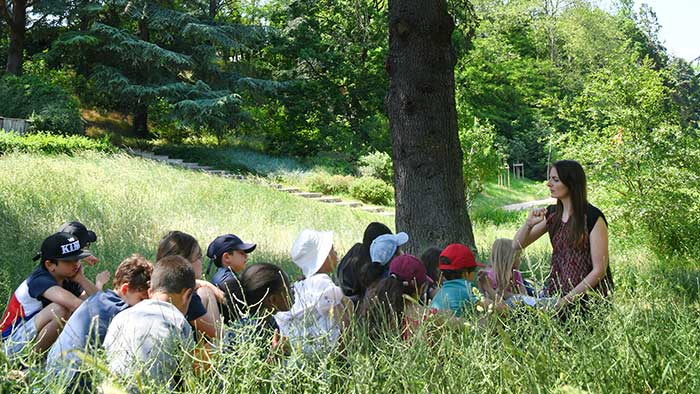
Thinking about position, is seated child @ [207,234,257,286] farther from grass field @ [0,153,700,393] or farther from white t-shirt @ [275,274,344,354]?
grass field @ [0,153,700,393]

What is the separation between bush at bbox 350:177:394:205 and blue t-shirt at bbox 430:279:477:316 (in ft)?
60.9

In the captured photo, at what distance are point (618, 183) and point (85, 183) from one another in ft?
30.5

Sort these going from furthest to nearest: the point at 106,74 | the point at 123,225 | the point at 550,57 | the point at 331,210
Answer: the point at 550,57
the point at 106,74
the point at 331,210
the point at 123,225

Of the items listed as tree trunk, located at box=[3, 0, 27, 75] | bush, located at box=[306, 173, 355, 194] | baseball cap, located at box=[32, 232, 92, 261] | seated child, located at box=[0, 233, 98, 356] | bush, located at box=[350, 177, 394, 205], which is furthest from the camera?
tree trunk, located at box=[3, 0, 27, 75]

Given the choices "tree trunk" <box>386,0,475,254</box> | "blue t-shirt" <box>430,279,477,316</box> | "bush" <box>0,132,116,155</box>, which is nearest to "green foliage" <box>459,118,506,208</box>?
"bush" <box>0,132,116,155</box>

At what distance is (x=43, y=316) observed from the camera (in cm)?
431

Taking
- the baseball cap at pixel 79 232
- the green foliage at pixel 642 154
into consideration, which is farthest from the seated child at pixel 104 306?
the green foliage at pixel 642 154

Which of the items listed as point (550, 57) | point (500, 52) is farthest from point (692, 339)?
point (550, 57)

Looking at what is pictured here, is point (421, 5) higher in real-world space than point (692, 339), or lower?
higher

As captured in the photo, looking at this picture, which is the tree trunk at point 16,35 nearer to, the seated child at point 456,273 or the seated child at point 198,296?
the seated child at point 198,296

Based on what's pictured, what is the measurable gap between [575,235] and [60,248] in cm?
325

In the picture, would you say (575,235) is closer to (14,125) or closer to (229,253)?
(229,253)

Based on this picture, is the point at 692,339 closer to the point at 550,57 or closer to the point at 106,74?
the point at 106,74

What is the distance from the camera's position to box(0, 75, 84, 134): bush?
2158 cm
